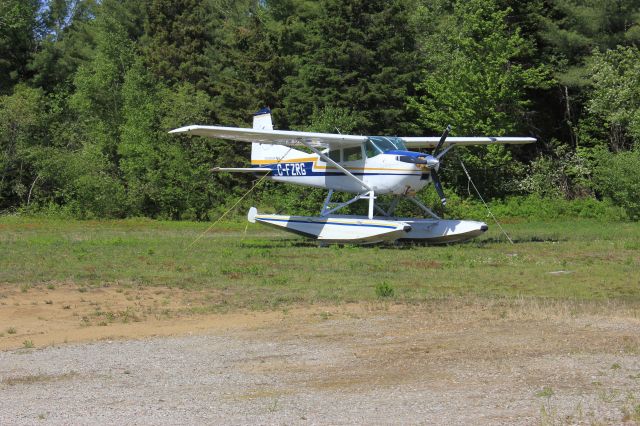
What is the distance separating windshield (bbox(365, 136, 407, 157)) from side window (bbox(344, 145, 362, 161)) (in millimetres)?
296

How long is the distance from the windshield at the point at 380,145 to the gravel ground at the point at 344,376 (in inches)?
567

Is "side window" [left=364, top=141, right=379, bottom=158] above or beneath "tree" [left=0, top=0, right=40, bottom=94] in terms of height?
beneath

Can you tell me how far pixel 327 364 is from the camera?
930cm

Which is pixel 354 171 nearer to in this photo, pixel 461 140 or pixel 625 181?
pixel 461 140

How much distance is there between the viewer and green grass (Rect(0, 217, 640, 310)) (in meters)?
15.5

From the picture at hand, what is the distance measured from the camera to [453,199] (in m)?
37.2

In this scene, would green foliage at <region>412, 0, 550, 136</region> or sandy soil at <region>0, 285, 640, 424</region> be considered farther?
green foliage at <region>412, 0, 550, 136</region>

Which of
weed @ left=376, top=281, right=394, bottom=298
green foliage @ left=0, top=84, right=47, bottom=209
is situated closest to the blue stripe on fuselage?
weed @ left=376, top=281, right=394, bottom=298

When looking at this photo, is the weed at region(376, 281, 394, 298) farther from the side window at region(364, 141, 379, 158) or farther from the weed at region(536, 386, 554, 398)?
the side window at region(364, 141, 379, 158)

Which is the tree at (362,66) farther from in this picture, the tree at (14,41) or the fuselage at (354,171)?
the tree at (14,41)

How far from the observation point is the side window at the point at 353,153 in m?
26.3

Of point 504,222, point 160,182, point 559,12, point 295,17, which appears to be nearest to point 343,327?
point 504,222

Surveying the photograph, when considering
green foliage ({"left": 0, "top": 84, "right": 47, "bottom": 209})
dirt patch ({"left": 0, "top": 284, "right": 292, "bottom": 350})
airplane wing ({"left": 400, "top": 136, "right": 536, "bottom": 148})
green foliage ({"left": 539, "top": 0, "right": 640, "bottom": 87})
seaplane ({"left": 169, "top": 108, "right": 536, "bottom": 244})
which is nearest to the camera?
dirt patch ({"left": 0, "top": 284, "right": 292, "bottom": 350})

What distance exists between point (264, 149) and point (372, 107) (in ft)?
51.6
